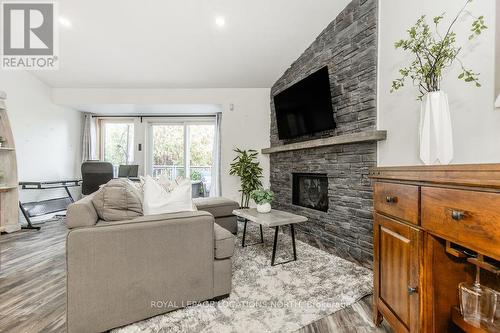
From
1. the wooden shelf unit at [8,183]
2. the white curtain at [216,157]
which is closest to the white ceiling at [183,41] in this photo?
the white curtain at [216,157]

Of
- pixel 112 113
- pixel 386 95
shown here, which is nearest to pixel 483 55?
pixel 386 95

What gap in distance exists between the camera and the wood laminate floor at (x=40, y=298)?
150cm

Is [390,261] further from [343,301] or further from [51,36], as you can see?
[51,36]

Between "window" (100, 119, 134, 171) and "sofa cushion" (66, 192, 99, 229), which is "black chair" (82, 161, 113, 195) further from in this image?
"sofa cushion" (66, 192, 99, 229)

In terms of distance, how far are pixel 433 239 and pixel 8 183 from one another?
4.88 meters

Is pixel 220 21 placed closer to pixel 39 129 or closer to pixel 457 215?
pixel 457 215

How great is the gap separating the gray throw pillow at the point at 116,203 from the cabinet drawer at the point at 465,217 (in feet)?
5.68

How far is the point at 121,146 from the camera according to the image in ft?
20.1

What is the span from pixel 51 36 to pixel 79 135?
2728 mm

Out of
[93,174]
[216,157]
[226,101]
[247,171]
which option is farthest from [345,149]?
[93,174]

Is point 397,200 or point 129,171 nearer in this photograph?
point 397,200

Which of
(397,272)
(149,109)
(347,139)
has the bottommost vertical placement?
(397,272)

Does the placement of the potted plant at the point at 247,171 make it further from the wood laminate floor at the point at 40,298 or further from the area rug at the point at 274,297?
the wood laminate floor at the point at 40,298

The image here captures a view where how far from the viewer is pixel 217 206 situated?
10.6 ft
